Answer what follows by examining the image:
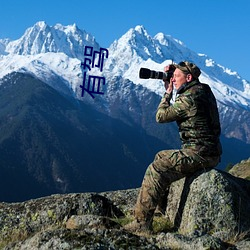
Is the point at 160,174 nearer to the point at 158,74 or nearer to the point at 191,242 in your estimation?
the point at 158,74

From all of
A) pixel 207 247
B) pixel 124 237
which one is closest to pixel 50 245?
pixel 124 237

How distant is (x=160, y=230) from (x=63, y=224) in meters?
2.09

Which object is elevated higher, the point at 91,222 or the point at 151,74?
the point at 151,74

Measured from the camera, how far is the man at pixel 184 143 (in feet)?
35.3

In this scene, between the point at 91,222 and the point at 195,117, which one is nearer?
the point at 91,222

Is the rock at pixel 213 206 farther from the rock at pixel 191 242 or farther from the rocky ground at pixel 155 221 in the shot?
the rock at pixel 191 242

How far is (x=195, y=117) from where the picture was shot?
10.9 m

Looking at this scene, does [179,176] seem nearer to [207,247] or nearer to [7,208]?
[207,247]

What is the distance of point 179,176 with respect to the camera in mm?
10969

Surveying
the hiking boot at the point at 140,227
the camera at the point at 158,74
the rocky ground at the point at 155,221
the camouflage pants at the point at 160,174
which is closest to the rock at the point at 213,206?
the rocky ground at the point at 155,221

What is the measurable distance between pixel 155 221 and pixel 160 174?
1.33m

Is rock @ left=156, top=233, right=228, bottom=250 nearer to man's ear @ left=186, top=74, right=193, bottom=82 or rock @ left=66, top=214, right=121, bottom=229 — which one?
rock @ left=66, top=214, right=121, bottom=229

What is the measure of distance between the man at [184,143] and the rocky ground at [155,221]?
40cm

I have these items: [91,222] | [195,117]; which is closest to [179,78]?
[195,117]
